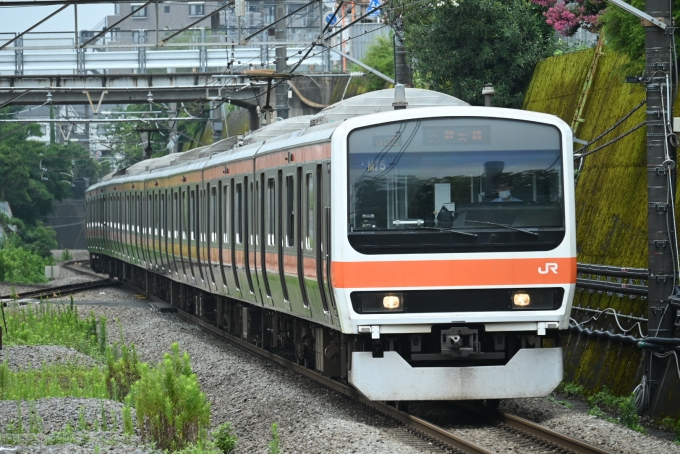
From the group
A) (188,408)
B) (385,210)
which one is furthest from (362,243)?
(188,408)

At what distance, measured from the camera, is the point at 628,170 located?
15078mm

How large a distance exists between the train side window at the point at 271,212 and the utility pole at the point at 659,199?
4140mm

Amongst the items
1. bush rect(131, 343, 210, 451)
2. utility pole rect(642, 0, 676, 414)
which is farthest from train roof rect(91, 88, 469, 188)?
bush rect(131, 343, 210, 451)

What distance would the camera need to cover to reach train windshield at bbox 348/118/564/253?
1063cm

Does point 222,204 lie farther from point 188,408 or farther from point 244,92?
point 244,92

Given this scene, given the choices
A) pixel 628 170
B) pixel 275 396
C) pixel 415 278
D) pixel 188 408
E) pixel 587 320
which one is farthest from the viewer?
pixel 628 170

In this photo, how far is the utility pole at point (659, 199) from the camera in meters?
11.7

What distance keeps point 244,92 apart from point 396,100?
869 inches

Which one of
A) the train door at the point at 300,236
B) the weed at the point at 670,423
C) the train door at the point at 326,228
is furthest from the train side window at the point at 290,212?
the weed at the point at 670,423

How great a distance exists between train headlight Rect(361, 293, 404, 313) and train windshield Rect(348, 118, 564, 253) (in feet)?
1.22

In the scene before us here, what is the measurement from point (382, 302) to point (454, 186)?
1130 mm

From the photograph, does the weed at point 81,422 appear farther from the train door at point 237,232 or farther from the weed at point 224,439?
the train door at point 237,232

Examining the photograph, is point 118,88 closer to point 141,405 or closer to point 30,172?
point 141,405

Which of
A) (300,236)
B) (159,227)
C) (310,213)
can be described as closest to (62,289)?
(159,227)
